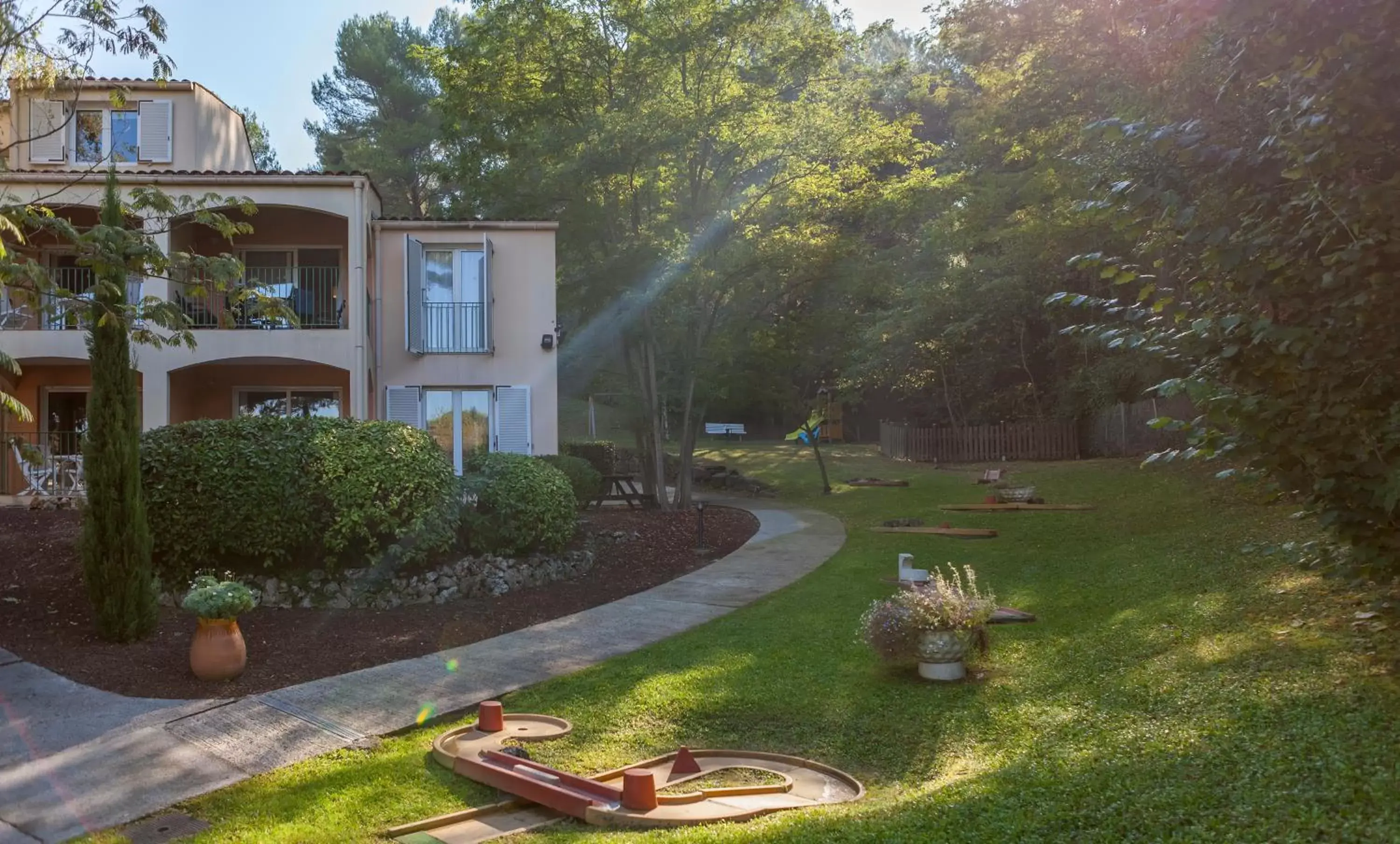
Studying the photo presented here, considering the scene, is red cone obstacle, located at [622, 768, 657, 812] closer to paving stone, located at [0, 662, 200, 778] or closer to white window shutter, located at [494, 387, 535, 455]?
paving stone, located at [0, 662, 200, 778]

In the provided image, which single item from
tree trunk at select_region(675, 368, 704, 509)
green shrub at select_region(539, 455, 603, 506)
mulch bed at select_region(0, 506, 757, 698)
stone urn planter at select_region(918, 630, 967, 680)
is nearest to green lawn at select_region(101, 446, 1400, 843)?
stone urn planter at select_region(918, 630, 967, 680)

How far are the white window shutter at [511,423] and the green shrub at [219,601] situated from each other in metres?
10.4

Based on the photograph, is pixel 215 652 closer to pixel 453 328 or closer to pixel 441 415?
pixel 441 415

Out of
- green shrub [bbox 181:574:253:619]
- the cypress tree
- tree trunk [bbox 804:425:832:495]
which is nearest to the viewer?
green shrub [bbox 181:574:253:619]

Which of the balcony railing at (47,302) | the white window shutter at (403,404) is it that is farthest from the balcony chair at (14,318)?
the white window shutter at (403,404)

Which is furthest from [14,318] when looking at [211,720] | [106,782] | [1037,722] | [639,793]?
[1037,722]

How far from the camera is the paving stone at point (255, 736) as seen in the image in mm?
6062

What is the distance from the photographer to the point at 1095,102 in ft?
49.9

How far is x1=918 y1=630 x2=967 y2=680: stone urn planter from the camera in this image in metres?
7.33

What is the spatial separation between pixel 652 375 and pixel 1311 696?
15.6 m

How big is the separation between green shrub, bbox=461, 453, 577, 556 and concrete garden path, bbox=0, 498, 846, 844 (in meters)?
1.68

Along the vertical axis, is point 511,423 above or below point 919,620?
above

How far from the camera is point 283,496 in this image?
380 inches

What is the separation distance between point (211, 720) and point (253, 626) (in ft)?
8.22
